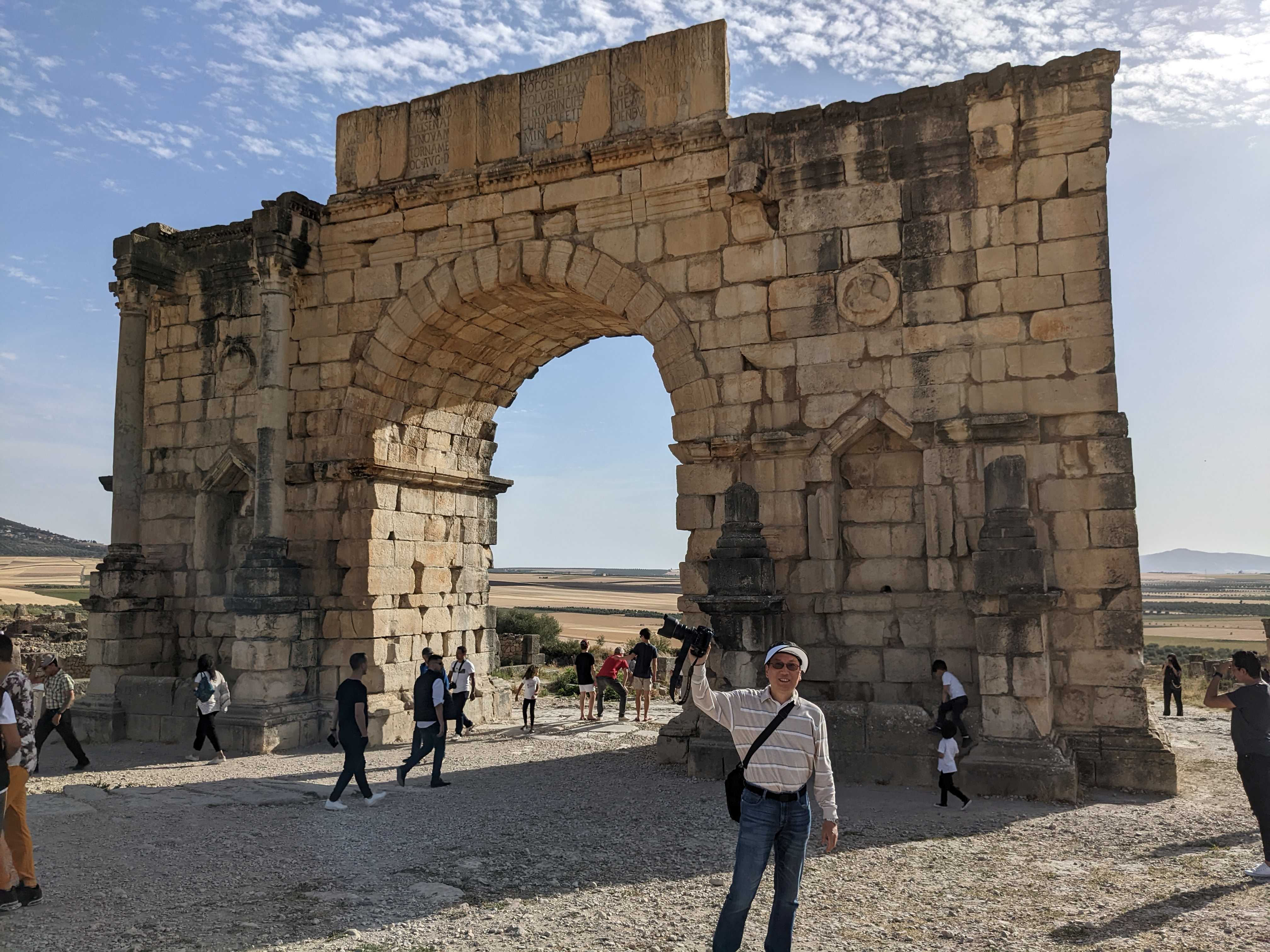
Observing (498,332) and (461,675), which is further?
(498,332)

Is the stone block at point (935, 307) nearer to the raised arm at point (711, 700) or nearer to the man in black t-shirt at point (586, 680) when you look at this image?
the raised arm at point (711, 700)

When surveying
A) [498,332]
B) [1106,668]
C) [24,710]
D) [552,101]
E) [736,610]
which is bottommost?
[1106,668]

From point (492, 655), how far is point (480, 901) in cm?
875

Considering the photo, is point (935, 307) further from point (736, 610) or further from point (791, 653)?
point (791, 653)

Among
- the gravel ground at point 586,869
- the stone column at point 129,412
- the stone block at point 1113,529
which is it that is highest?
the stone column at point 129,412

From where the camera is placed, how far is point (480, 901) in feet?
17.3

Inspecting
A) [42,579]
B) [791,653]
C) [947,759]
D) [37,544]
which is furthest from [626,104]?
[37,544]

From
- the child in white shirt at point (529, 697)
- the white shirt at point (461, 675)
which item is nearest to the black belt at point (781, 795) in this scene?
the white shirt at point (461, 675)

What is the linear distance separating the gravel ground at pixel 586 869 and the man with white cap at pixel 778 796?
2.88 ft

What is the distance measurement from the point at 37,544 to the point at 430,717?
10119 centimetres

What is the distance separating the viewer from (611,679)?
1437 centimetres

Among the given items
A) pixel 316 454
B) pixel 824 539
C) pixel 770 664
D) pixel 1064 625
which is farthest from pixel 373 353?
pixel 770 664

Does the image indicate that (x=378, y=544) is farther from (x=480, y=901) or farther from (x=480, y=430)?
(x=480, y=901)

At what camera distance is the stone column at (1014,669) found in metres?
7.81
